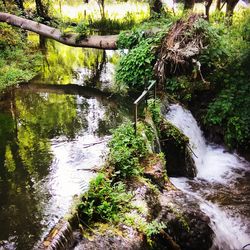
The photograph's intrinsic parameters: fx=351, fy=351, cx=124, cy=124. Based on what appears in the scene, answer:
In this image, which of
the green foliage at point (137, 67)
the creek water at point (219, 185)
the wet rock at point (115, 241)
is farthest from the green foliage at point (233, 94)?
the wet rock at point (115, 241)

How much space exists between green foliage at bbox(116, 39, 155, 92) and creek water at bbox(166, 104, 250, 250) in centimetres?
198

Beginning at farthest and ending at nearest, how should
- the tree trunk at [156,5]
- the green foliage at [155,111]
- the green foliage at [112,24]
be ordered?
the green foliage at [112,24] < the tree trunk at [156,5] < the green foliage at [155,111]

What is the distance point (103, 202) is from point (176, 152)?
352cm

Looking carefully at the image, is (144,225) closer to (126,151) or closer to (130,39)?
(126,151)

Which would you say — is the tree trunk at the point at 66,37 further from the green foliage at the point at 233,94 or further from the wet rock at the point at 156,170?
the wet rock at the point at 156,170

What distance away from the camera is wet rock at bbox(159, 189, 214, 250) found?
562cm

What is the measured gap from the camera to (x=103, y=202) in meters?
5.20

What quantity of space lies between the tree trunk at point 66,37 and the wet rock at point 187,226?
27.8 feet

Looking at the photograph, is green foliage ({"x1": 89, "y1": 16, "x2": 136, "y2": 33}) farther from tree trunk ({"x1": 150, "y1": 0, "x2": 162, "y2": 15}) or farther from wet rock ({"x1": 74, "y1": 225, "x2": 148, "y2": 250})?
wet rock ({"x1": 74, "y1": 225, "x2": 148, "y2": 250})

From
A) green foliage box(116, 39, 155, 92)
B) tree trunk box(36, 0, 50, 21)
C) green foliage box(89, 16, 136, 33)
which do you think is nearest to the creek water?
green foliage box(116, 39, 155, 92)

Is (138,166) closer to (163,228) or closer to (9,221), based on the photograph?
(163,228)

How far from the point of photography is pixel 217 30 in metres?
11.1

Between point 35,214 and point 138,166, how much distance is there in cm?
208

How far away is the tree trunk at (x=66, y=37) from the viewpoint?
44.1ft
